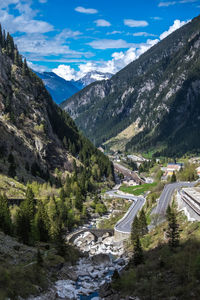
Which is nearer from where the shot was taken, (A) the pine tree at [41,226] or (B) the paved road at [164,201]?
(A) the pine tree at [41,226]

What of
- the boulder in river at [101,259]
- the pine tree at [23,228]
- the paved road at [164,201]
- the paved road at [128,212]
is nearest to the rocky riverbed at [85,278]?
the boulder in river at [101,259]

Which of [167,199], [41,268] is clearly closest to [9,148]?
[167,199]

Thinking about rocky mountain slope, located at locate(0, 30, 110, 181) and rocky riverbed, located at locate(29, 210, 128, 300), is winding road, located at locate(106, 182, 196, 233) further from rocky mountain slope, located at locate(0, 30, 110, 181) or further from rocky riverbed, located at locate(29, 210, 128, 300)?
rocky mountain slope, located at locate(0, 30, 110, 181)

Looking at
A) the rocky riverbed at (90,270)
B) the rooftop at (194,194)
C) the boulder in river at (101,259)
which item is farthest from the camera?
the rooftop at (194,194)

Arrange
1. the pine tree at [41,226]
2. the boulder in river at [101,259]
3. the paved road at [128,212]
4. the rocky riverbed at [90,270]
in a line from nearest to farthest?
the rocky riverbed at [90,270], the boulder in river at [101,259], the pine tree at [41,226], the paved road at [128,212]

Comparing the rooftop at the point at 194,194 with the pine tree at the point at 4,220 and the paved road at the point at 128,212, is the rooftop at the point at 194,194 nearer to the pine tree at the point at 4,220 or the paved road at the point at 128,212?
the paved road at the point at 128,212

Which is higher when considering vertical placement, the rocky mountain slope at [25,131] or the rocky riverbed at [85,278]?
the rocky mountain slope at [25,131]

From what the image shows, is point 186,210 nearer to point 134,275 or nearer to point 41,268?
point 134,275

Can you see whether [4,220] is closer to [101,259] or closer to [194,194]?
[101,259]

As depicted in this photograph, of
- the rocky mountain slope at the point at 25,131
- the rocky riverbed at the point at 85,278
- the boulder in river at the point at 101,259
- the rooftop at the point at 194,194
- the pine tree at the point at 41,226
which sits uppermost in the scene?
the rocky mountain slope at the point at 25,131
